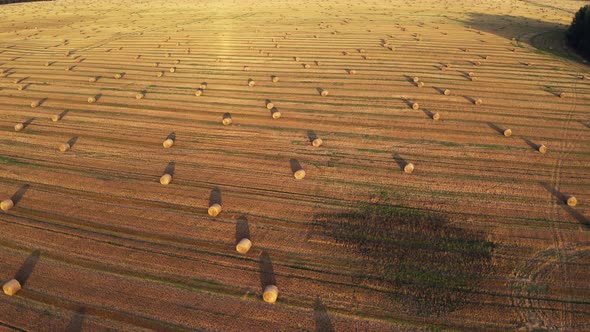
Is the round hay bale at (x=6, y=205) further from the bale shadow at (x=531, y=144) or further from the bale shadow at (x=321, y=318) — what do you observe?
the bale shadow at (x=531, y=144)

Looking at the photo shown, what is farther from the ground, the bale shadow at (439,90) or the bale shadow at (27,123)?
the bale shadow at (439,90)

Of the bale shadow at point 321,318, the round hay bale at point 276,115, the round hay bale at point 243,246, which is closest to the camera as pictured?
the bale shadow at point 321,318

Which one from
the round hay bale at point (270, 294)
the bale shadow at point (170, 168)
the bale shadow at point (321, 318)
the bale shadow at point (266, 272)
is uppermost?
the round hay bale at point (270, 294)

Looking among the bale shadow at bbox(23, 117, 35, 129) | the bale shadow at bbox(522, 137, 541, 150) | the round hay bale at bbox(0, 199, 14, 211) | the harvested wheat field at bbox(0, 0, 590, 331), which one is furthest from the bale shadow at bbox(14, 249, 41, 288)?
the bale shadow at bbox(522, 137, 541, 150)

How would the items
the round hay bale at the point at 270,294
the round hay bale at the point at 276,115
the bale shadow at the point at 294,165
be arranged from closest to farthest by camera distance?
the round hay bale at the point at 270,294, the bale shadow at the point at 294,165, the round hay bale at the point at 276,115

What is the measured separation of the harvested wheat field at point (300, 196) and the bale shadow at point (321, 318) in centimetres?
5

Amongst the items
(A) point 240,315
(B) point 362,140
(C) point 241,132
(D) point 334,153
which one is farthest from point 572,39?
(A) point 240,315

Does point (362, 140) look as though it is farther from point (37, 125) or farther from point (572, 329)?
point (37, 125)

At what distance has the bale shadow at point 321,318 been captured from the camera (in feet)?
23.0

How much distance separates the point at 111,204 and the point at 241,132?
247 inches

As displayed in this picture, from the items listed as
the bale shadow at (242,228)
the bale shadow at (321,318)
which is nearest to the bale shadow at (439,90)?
the bale shadow at (242,228)

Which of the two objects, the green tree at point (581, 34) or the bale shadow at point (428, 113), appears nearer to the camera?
the bale shadow at point (428, 113)

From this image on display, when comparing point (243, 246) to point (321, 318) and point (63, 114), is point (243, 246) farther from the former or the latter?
point (63, 114)

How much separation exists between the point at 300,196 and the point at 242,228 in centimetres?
232
